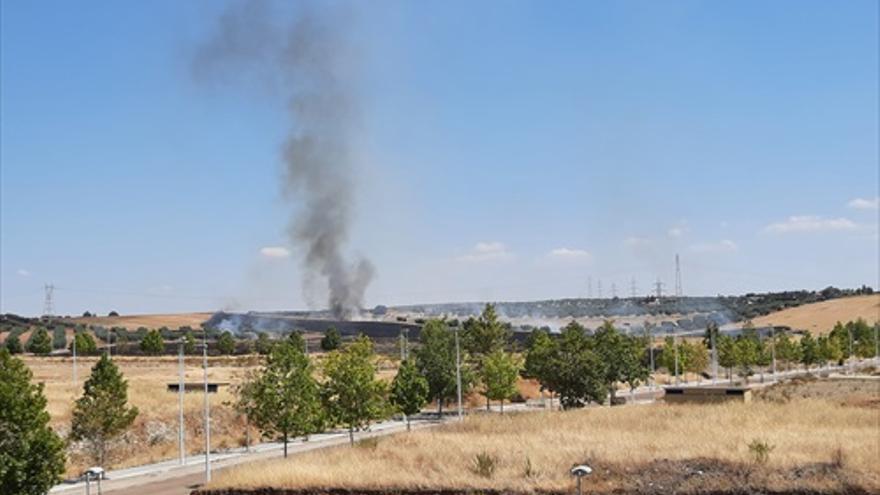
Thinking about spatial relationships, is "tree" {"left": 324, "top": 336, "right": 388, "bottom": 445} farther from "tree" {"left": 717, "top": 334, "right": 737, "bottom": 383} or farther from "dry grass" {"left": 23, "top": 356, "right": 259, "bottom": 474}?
"tree" {"left": 717, "top": 334, "right": 737, "bottom": 383}

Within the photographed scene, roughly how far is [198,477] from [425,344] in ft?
110

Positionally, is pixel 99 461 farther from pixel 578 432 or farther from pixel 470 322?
→ pixel 470 322

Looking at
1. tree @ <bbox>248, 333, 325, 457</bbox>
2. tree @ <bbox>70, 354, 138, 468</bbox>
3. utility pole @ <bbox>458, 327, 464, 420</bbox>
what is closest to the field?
tree @ <bbox>248, 333, 325, 457</bbox>

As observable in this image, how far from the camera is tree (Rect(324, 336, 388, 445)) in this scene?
4888 centimetres

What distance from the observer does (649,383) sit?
96750mm

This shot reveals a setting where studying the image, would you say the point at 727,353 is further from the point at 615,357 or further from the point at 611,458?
the point at 611,458

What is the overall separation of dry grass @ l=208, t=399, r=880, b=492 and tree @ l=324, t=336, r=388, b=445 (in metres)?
4.18

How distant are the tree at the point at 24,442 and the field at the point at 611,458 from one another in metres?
5.90

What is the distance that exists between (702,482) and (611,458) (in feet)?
15.2

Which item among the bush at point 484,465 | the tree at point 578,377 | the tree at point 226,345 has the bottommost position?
the bush at point 484,465

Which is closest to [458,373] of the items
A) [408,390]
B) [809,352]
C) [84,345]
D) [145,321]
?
[408,390]

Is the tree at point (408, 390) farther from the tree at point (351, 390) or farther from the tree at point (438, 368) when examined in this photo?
the tree at point (351, 390)

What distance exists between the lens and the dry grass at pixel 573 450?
31.5 metres

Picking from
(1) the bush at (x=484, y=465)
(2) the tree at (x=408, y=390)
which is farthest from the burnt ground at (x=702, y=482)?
(2) the tree at (x=408, y=390)
